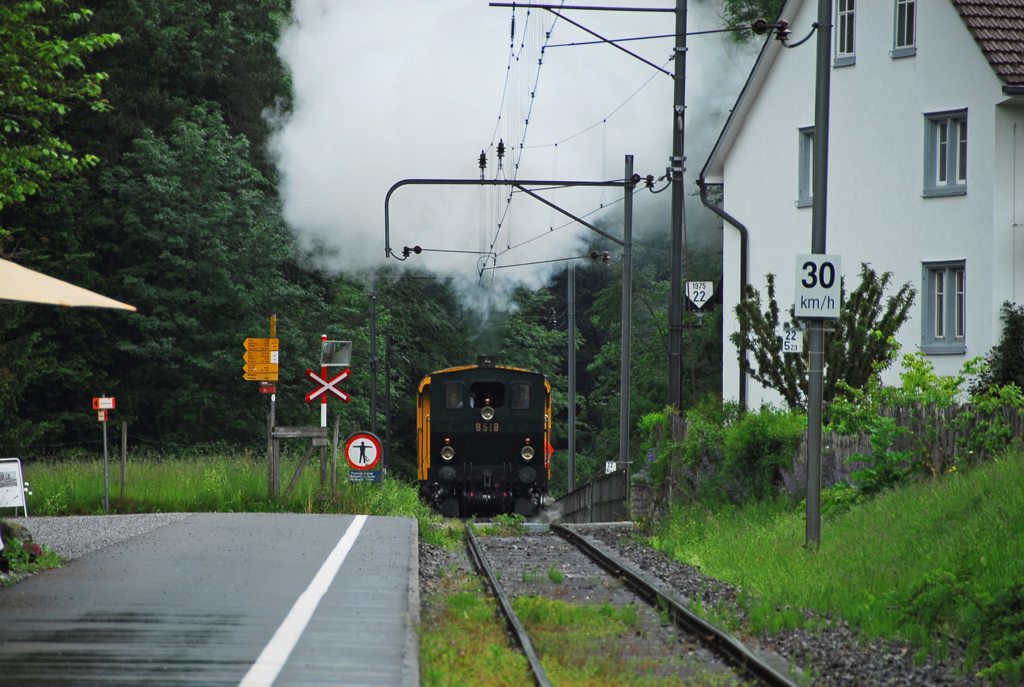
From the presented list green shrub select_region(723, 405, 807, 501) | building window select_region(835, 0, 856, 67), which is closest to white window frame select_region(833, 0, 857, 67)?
building window select_region(835, 0, 856, 67)

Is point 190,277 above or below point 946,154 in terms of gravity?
below

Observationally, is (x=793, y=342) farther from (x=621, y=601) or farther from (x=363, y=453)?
(x=621, y=601)

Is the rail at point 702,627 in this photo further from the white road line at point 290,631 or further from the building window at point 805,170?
the building window at point 805,170

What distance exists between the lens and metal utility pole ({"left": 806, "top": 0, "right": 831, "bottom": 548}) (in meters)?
11.9

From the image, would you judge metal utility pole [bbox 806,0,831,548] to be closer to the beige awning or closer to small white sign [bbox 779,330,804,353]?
small white sign [bbox 779,330,804,353]

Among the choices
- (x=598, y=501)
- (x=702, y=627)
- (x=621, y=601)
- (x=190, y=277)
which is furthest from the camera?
(x=190, y=277)

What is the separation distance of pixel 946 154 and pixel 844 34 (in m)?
3.69

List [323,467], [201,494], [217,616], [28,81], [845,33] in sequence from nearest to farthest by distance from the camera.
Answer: [217,616] → [28,81] → [201,494] → [323,467] → [845,33]

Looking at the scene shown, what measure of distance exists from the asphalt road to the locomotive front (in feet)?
38.2

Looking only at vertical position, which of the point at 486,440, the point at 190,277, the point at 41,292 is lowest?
the point at 486,440

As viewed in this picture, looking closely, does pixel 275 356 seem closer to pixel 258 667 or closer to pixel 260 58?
pixel 258 667

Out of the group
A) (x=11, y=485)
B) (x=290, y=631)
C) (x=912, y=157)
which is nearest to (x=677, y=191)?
(x=912, y=157)

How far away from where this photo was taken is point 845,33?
923 inches

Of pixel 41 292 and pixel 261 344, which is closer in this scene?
pixel 41 292
